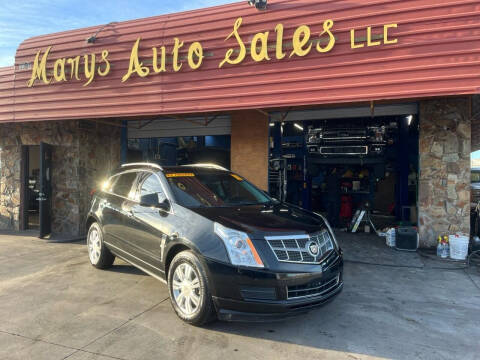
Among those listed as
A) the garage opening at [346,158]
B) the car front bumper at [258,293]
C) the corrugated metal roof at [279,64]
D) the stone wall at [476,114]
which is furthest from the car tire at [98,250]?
the stone wall at [476,114]

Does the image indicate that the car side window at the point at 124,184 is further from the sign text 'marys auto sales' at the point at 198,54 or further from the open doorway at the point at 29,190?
the open doorway at the point at 29,190

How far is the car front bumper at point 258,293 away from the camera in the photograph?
318 cm

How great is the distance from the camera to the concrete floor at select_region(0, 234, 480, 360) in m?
3.11

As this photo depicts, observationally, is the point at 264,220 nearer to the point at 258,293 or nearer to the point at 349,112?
the point at 258,293

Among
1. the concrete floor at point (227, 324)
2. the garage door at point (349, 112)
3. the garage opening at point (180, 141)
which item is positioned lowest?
the concrete floor at point (227, 324)

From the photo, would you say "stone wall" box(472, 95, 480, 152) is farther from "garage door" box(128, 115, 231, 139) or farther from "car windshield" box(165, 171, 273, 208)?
"garage door" box(128, 115, 231, 139)

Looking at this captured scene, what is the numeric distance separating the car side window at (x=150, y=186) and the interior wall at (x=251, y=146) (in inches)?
138

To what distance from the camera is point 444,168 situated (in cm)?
695

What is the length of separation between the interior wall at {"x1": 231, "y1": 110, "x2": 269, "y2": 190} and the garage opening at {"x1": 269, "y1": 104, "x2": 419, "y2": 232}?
0.51 metres

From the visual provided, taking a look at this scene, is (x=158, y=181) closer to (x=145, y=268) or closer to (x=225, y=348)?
(x=145, y=268)

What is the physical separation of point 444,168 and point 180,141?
9239 millimetres

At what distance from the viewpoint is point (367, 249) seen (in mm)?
7238

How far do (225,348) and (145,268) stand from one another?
1779 mm

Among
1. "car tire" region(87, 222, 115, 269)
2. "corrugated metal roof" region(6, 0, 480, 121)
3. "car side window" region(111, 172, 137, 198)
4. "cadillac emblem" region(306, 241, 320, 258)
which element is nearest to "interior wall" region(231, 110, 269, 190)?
"corrugated metal roof" region(6, 0, 480, 121)
